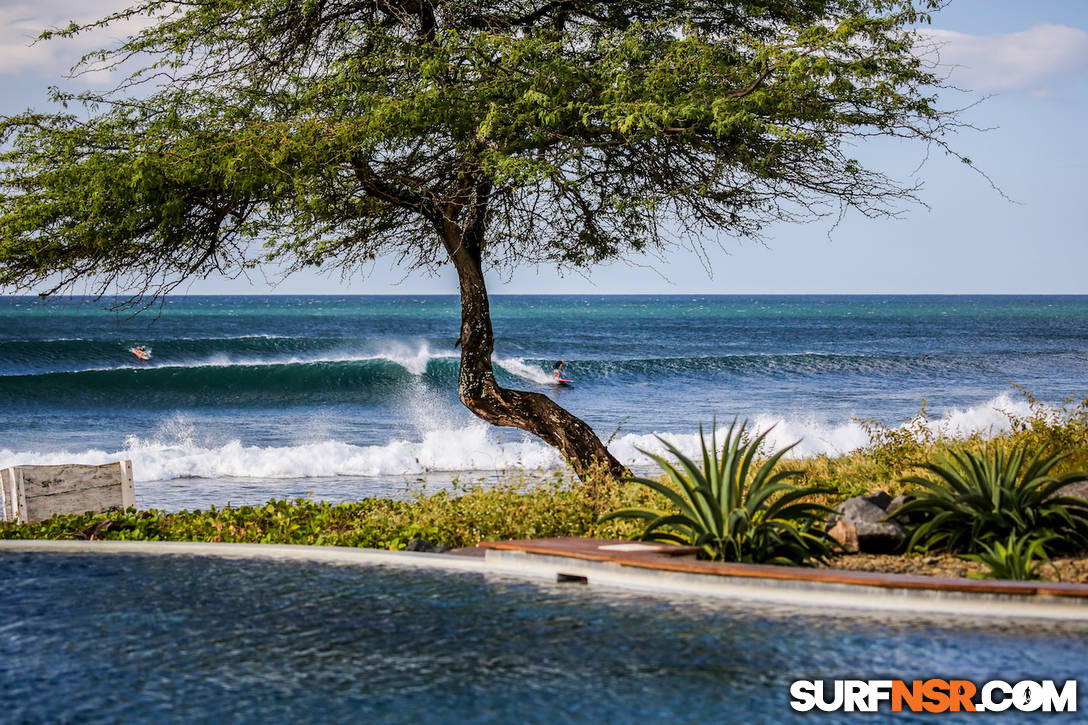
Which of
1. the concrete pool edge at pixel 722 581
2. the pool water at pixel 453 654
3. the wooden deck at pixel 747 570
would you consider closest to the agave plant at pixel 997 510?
the wooden deck at pixel 747 570

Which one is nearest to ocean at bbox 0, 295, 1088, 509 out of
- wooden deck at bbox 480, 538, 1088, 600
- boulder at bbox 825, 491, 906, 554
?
wooden deck at bbox 480, 538, 1088, 600

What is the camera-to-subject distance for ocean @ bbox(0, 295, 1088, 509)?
20.2m

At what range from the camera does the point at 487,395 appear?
1202cm

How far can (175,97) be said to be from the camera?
10.9 m

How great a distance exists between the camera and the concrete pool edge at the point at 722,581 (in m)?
5.75

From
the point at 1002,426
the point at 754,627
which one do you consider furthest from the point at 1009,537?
the point at 1002,426

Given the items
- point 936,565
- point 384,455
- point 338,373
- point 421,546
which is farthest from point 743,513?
point 338,373

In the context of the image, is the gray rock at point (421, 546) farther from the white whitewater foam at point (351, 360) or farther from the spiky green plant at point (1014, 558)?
the white whitewater foam at point (351, 360)

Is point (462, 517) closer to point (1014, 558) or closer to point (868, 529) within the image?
point (868, 529)

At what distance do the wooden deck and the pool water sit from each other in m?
0.28

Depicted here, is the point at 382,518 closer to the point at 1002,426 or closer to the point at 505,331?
the point at 1002,426

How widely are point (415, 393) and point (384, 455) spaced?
16.2 meters

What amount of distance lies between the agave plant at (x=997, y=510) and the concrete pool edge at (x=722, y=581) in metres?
1.31

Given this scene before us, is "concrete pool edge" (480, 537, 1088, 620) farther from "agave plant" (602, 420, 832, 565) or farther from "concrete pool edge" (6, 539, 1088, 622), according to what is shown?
"agave plant" (602, 420, 832, 565)
